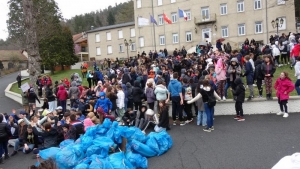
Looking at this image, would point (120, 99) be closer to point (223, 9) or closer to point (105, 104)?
point (105, 104)

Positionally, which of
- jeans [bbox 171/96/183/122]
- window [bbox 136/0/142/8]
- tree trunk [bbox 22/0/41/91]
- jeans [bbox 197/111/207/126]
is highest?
window [bbox 136/0/142/8]

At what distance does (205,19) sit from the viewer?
41.5 metres

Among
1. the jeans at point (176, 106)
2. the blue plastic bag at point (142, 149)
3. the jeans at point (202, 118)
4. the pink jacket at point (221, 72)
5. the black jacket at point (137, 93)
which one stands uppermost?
the pink jacket at point (221, 72)

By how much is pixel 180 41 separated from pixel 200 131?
34994mm

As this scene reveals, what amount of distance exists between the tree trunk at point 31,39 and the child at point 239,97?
12.9 m

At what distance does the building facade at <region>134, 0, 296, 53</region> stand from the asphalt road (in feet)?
95.2

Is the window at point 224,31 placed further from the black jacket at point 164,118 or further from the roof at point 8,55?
the roof at point 8,55

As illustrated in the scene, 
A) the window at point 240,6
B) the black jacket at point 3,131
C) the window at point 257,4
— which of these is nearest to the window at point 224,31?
the window at point 240,6

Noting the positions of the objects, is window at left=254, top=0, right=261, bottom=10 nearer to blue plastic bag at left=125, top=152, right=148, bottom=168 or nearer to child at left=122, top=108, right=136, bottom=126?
child at left=122, top=108, right=136, bottom=126

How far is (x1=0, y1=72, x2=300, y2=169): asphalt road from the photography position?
24.3ft

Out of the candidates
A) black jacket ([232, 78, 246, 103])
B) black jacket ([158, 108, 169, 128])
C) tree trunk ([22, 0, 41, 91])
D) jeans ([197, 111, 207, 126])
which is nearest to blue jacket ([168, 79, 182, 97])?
black jacket ([158, 108, 169, 128])

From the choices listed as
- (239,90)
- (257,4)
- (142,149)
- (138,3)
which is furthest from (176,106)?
(138,3)

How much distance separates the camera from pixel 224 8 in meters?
40.6

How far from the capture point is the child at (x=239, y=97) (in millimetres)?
10930
